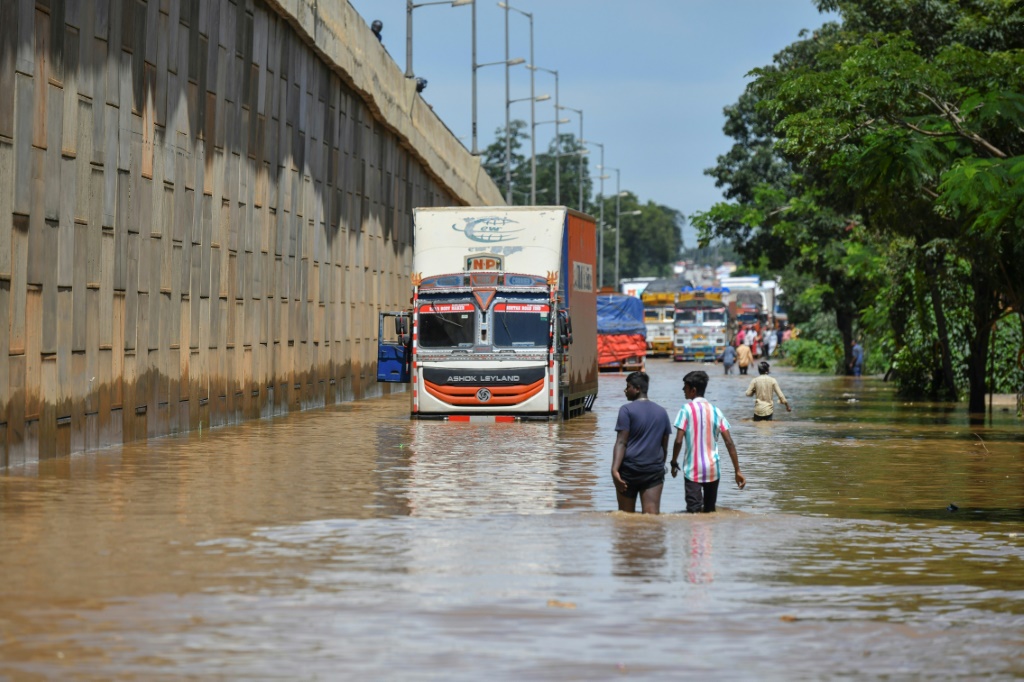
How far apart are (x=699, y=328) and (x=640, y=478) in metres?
72.8

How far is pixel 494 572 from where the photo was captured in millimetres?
12477

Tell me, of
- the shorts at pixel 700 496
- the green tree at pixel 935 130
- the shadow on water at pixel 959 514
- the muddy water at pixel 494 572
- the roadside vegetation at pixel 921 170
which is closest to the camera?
the muddy water at pixel 494 572

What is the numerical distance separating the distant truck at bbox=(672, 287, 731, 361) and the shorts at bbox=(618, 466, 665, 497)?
72172 mm

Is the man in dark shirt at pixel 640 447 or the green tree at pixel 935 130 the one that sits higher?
the green tree at pixel 935 130

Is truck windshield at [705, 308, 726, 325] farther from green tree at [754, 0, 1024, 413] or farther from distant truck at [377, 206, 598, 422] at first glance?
distant truck at [377, 206, 598, 422]

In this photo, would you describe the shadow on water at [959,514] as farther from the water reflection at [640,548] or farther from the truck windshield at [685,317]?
the truck windshield at [685,317]

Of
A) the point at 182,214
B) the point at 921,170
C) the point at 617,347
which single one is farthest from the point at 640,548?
the point at 617,347

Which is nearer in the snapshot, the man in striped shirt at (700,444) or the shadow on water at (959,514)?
the man in striped shirt at (700,444)

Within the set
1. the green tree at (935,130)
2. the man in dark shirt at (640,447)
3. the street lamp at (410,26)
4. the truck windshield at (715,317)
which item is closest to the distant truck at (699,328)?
the truck windshield at (715,317)

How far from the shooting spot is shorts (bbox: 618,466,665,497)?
50.8ft

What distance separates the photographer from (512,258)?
33.7 meters

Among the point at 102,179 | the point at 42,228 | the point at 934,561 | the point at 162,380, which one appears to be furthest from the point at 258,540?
the point at 162,380

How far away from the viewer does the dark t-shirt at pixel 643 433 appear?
1524 centimetres

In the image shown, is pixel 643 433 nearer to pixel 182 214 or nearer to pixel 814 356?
pixel 182 214
